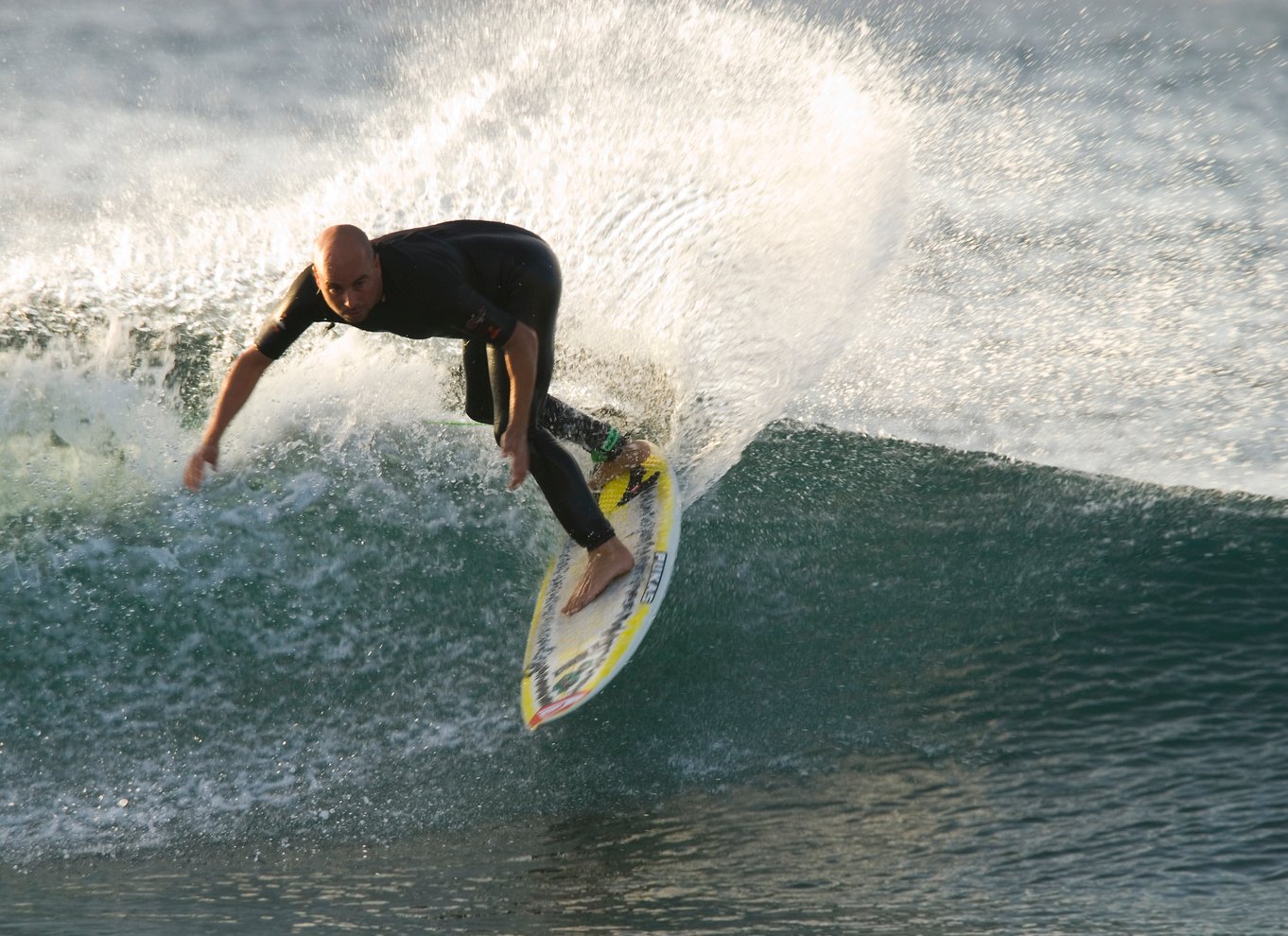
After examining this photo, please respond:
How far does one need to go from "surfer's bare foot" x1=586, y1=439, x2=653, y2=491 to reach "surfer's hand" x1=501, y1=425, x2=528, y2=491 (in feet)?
4.80

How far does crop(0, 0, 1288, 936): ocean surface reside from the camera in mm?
3516

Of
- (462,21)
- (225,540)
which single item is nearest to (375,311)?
(225,540)

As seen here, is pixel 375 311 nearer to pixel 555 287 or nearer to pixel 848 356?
pixel 555 287

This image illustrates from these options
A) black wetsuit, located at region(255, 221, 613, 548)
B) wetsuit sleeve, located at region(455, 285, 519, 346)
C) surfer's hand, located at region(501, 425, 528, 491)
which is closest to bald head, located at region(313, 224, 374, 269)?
black wetsuit, located at region(255, 221, 613, 548)

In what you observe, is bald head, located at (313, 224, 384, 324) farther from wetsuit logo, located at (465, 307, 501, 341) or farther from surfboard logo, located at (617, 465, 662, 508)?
surfboard logo, located at (617, 465, 662, 508)

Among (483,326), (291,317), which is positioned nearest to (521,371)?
(483,326)

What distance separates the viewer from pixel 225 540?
5.24 meters

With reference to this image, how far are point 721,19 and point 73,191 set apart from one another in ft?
18.3

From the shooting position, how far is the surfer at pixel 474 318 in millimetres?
3803

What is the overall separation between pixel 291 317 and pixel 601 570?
1.54 m

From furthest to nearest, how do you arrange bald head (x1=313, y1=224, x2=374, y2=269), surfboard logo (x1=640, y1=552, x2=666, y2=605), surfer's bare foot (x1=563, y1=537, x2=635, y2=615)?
1. surfer's bare foot (x1=563, y1=537, x2=635, y2=615)
2. surfboard logo (x1=640, y1=552, x2=666, y2=605)
3. bald head (x1=313, y1=224, x2=374, y2=269)

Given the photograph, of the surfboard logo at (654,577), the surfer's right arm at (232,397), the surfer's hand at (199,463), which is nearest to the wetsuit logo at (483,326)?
the surfer's right arm at (232,397)

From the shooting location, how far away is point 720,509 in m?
5.37

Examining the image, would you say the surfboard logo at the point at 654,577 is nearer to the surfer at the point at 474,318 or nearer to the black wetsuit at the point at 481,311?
the surfer at the point at 474,318
